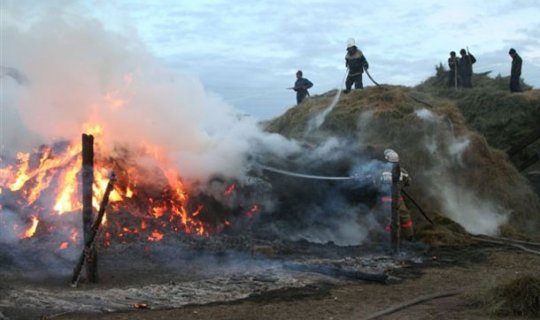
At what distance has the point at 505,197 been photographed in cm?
1595

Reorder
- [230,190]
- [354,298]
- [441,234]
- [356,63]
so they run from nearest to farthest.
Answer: [354,298] → [230,190] → [441,234] → [356,63]

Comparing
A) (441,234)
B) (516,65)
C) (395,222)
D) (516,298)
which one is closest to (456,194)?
(441,234)

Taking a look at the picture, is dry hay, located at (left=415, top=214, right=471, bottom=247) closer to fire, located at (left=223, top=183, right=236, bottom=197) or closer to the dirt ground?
the dirt ground

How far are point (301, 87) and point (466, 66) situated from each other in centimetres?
584

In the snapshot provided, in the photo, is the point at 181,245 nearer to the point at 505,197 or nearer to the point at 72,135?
the point at 72,135

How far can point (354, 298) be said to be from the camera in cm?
820

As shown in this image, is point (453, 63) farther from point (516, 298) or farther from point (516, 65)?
point (516, 298)

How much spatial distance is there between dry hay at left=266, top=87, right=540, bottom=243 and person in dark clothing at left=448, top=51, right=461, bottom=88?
203 inches

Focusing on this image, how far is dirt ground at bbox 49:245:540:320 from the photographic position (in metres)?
7.23

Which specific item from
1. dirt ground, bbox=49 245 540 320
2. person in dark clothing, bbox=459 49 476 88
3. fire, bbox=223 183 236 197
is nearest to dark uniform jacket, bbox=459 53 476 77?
person in dark clothing, bbox=459 49 476 88

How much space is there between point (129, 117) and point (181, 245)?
2.49 m

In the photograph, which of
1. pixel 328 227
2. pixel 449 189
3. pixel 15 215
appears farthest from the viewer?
pixel 449 189

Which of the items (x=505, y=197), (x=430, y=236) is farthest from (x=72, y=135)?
(x=505, y=197)

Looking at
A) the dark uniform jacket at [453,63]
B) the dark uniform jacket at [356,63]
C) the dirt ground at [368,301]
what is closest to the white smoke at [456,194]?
the dark uniform jacket at [356,63]
